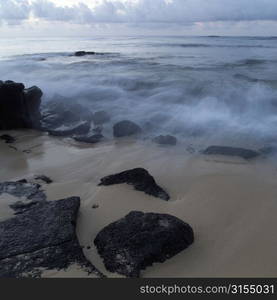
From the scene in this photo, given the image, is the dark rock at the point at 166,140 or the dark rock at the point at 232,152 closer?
the dark rock at the point at 232,152

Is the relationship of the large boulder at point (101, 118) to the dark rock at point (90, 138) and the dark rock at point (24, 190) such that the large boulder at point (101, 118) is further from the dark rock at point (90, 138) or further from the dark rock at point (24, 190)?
the dark rock at point (24, 190)

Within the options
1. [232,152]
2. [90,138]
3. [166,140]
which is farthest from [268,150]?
[90,138]

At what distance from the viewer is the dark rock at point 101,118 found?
29.7ft

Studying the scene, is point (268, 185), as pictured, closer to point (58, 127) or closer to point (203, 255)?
point (203, 255)

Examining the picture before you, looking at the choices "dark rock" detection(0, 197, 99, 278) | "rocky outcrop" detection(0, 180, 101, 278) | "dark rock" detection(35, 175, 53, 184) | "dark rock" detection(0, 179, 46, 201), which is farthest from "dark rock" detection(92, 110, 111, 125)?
"dark rock" detection(0, 197, 99, 278)

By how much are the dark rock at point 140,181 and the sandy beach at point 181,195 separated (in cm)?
9

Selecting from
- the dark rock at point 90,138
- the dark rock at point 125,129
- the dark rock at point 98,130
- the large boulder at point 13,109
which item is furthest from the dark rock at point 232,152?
the large boulder at point 13,109

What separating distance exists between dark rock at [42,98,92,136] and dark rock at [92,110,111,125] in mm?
161

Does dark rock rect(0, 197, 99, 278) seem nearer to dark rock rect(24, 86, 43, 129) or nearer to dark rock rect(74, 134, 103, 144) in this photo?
dark rock rect(74, 134, 103, 144)

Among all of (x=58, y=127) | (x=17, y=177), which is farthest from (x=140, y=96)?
(x=17, y=177)

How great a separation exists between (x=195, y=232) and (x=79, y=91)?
10580mm

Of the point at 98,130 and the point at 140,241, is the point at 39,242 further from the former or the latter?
the point at 98,130

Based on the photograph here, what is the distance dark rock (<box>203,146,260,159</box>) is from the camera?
5.85 m

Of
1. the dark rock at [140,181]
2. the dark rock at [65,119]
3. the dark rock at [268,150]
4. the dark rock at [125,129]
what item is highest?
the dark rock at [140,181]
